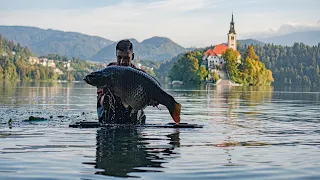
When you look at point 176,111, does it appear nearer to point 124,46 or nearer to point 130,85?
point 130,85

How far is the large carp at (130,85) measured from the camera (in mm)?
15383

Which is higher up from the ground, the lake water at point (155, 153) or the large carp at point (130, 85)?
the large carp at point (130, 85)

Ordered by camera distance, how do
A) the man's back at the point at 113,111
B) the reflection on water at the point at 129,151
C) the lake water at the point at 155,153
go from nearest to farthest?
the lake water at the point at 155,153
the reflection on water at the point at 129,151
the man's back at the point at 113,111

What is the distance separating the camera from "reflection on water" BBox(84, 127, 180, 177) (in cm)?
1112

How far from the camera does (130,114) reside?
691 inches

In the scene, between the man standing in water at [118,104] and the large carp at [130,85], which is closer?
the large carp at [130,85]

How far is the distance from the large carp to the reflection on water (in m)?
1.04

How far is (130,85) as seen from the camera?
1555 cm

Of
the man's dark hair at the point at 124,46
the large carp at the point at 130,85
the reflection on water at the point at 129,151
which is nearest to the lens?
the reflection on water at the point at 129,151

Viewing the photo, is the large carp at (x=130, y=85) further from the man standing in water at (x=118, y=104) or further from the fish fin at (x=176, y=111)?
the man standing in water at (x=118, y=104)

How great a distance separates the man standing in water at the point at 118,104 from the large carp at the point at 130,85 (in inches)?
12.5

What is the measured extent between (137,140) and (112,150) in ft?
7.00

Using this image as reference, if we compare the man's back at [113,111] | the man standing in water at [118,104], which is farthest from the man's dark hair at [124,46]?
the man's back at [113,111]

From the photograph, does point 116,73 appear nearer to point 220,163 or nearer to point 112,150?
point 112,150
